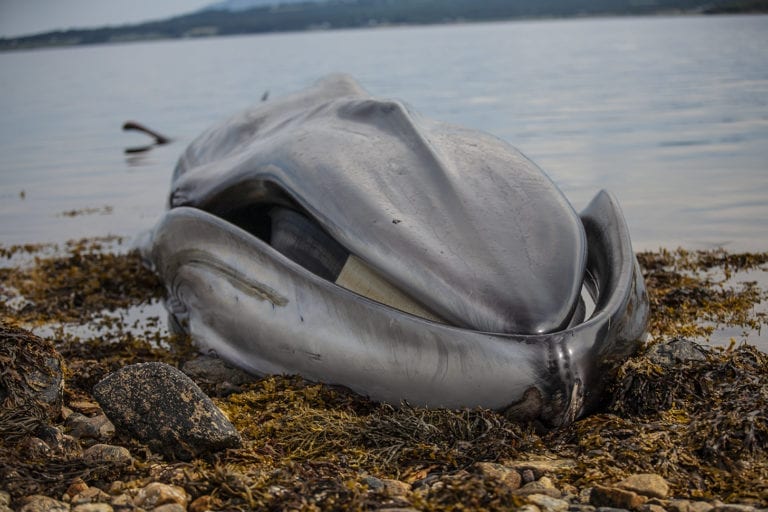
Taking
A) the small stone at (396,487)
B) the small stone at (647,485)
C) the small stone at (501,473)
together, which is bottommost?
the small stone at (396,487)

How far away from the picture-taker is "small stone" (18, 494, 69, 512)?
2922 millimetres

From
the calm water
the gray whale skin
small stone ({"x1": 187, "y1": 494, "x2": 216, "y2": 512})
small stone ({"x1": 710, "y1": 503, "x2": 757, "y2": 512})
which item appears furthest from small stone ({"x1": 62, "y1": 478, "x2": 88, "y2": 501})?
the calm water

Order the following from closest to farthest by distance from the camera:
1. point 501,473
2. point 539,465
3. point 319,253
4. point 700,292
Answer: point 501,473, point 539,465, point 319,253, point 700,292

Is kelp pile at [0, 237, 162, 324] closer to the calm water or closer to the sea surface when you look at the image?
the sea surface

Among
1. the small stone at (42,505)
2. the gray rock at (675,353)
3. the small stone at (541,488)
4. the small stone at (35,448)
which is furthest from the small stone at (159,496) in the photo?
the gray rock at (675,353)

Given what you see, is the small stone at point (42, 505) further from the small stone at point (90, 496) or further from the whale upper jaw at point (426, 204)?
the whale upper jaw at point (426, 204)

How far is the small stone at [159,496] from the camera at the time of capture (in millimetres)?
2959

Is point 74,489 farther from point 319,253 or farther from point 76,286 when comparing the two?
point 76,286

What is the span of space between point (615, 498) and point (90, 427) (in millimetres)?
→ 2021

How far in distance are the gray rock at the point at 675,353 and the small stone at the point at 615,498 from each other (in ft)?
3.78

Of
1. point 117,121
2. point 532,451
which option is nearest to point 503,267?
point 532,451

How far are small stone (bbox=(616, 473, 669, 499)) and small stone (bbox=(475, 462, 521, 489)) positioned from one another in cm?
32

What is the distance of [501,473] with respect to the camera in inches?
120

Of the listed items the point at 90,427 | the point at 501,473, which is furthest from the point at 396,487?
the point at 90,427
